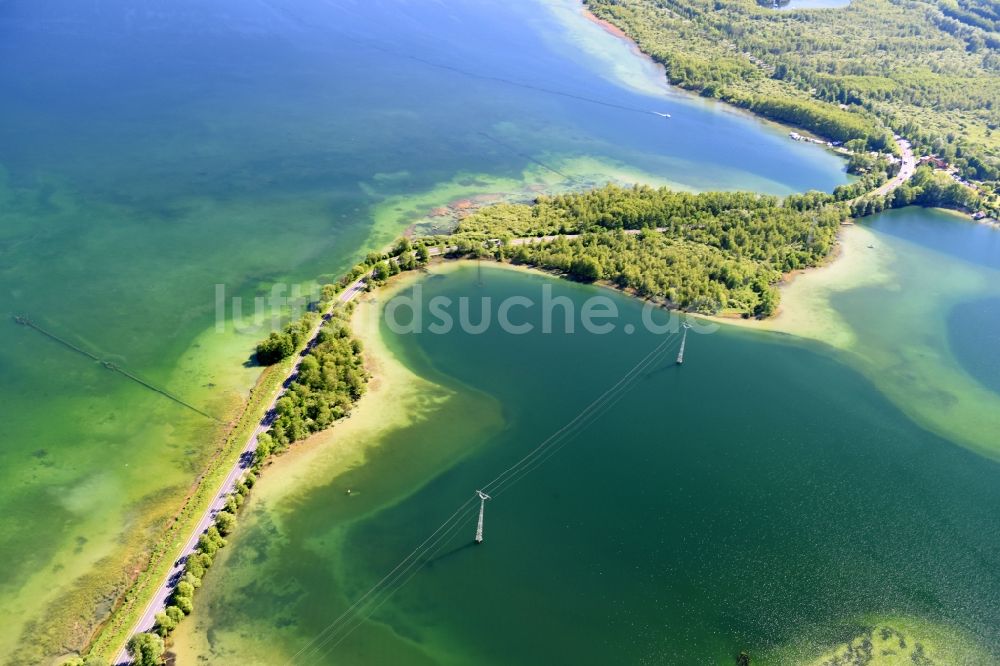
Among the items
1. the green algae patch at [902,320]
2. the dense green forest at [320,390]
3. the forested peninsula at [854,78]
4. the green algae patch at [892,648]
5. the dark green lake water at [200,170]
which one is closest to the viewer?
the green algae patch at [892,648]

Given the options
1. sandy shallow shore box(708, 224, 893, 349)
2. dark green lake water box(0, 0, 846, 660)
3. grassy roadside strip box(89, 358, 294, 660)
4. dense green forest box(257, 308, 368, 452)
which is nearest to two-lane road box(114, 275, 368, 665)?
grassy roadside strip box(89, 358, 294, 660)

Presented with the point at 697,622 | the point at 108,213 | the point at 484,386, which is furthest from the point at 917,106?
the point at 108,213

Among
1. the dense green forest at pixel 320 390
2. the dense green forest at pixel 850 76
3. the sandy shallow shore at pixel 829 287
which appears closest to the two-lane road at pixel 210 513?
the dense green forest at pixel 320 390

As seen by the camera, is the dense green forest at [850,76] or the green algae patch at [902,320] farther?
the dense green forest at [850,76]

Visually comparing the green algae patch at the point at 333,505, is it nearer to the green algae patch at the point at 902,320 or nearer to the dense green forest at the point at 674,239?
Result: the dense green forest at the point at 674,239

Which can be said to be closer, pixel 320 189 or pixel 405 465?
pixel 405 465

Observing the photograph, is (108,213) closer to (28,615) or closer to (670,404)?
(28,615)
